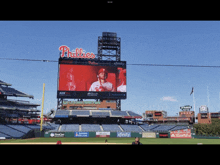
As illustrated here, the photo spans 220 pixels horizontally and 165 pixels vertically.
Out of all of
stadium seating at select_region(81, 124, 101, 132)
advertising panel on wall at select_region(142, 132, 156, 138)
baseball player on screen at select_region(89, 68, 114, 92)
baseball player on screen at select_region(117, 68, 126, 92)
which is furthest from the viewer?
baseball player on screen at select_region(117, 68, 126, 92)

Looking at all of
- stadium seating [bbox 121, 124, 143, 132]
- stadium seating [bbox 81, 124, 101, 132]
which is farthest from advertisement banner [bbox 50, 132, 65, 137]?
stadium seating [bbox 121, 124, 143, 132]

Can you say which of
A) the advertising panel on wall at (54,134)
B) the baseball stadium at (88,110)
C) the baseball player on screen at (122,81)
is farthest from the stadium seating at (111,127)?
the advertising panel on wall at (54,134)

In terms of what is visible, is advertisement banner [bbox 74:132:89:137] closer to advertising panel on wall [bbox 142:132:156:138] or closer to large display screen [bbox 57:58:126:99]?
large display screen [bbox 57:58:126:99]

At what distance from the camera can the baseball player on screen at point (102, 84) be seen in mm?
46266

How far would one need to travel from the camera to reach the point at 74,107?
5156 cm

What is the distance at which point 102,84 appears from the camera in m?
46.6

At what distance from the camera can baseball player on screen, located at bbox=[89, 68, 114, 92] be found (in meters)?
46.3

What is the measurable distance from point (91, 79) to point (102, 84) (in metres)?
2.65

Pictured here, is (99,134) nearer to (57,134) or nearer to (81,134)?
(81,134)

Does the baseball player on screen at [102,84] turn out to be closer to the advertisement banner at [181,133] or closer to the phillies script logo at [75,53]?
the phillies script logo at [75,53]

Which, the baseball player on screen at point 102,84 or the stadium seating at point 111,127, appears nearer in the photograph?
the stadium seating at point 111,127
